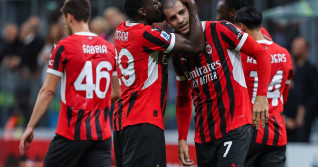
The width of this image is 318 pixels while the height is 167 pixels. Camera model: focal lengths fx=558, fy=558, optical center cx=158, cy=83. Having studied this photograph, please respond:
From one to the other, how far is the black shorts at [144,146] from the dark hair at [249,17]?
1492 millimetres

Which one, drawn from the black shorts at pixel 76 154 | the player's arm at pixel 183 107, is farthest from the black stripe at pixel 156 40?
the black shorts at pixel 76 154

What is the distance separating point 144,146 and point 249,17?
1735mm

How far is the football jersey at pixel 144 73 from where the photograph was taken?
15.6ft

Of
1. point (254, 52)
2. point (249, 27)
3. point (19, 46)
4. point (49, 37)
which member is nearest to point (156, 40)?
point (254, 52)

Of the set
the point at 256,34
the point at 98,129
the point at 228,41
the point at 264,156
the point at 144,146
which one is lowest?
the point at 264,156

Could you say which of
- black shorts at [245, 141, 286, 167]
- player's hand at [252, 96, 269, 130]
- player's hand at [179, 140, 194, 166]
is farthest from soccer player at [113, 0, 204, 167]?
black shorts at [245, 141, 286, 167]

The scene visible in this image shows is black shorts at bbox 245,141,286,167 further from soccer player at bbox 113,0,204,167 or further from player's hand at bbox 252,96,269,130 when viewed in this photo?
soccer player at bbox 113,0,204,167

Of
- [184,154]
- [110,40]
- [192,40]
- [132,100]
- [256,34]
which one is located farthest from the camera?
[110,40]

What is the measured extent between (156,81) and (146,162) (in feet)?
2.28

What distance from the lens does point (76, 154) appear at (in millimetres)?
5699

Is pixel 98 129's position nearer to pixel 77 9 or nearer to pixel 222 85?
pixel 77 9

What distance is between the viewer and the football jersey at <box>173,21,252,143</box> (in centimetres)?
483

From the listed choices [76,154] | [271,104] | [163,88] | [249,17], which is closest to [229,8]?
[249,17]

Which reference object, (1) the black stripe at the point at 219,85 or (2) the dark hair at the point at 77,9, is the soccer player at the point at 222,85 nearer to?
(1) the black stripe at the point at 219,85
